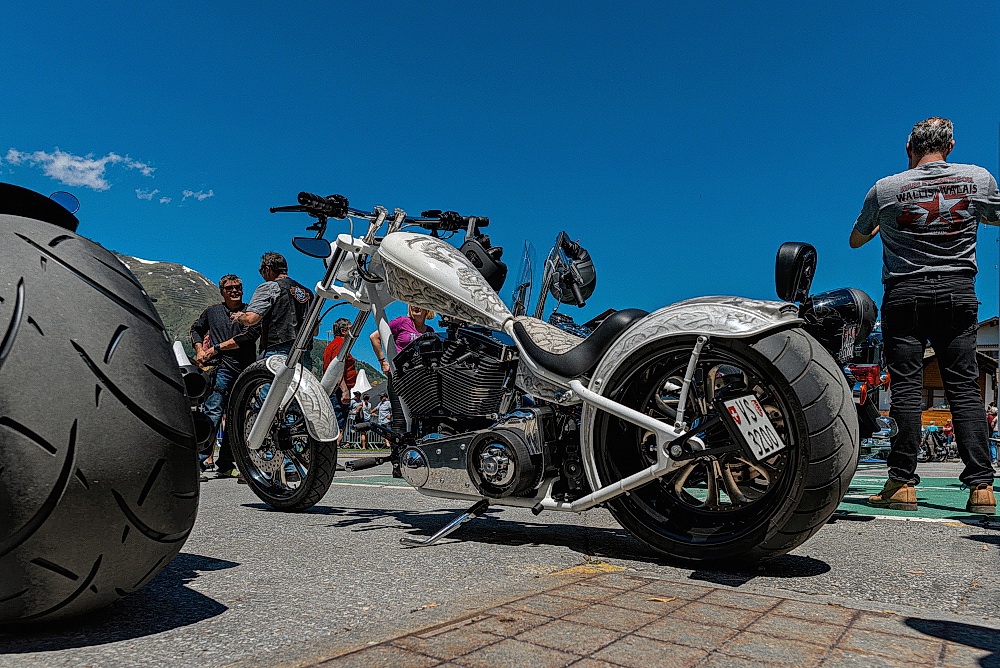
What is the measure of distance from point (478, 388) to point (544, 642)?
5.85ft

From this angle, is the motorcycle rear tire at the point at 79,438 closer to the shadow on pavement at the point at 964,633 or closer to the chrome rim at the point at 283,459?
the shadow on pavement at the point at 964,633

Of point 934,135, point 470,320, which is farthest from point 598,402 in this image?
point 934,135

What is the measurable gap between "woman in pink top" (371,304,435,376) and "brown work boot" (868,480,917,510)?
108 inches

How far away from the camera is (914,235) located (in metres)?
4.11

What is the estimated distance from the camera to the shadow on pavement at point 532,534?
2750 millimetres

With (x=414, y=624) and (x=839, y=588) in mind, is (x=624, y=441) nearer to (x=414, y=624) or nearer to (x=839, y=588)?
(x=839, y=588)

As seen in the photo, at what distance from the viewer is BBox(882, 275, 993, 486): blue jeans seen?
4.02 meters

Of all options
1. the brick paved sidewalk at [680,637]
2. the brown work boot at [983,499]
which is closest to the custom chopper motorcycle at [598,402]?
the brick paved sidewalk at [680,637]

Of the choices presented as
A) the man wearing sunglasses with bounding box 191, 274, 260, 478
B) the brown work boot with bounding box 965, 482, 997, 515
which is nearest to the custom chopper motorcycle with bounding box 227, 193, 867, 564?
the brown work boot with bounding box 965, 482, 997, 515

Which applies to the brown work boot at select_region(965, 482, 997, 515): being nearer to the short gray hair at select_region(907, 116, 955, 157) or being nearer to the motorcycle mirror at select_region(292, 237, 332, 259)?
the short gray hair at select_region(907, 116, 955, 157)

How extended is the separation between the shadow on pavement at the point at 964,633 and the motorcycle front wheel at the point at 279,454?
9.71 feet

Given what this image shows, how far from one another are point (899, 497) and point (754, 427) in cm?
226

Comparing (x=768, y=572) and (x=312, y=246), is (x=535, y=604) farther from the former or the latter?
(x=312, y=246)

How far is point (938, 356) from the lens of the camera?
13.7 ft
